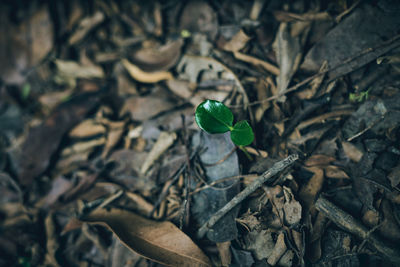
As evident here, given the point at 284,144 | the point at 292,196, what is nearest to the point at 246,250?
the point at 292,196

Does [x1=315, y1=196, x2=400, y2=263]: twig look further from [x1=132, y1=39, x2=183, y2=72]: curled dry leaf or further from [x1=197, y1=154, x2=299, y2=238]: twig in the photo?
[x1=132, y1=39, x2=183, y2=72]: curled dry leaf

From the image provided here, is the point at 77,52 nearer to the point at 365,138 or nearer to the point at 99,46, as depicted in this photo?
the point at 99,46

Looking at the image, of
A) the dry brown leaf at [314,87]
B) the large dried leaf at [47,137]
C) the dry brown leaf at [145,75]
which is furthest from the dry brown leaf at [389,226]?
the large dried leaf at [47,137]

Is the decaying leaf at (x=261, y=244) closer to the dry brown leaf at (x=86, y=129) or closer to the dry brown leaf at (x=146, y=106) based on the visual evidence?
the dry brown leaf at (x=146, y=106)

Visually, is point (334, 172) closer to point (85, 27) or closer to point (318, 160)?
point (318, 160)

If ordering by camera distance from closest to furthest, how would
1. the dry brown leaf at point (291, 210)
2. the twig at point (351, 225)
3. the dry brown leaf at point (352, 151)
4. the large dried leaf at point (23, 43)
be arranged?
1. the twig at point (351, 225)
2. the dry brown leaf at point (291, 210)
3. the dry brown leaf at point (352, 151)
4. the large dried leaf at point (23, 43)
